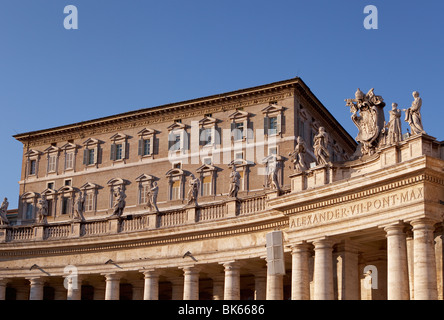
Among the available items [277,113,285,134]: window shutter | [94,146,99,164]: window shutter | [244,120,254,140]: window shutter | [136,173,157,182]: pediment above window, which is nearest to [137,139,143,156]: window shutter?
[136,173,157,182]: pediment above window

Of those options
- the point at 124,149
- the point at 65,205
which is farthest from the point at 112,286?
the point at 65,205

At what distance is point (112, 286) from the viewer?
50.8 meters

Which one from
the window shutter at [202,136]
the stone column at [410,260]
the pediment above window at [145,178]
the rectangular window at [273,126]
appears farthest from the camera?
the pediment above window at [145,178]

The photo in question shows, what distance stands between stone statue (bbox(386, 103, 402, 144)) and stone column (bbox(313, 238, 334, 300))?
6166mm

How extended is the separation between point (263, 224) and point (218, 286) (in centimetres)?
827

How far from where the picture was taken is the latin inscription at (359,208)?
34750 mm

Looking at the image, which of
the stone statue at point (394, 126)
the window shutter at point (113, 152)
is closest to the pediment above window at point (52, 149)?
the window shutter at point (113, 152)

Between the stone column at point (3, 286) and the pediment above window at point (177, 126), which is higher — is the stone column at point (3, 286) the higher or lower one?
the lower one

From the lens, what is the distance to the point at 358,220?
37062 mm

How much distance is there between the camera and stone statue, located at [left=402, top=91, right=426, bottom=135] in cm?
3600

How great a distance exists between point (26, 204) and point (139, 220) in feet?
173

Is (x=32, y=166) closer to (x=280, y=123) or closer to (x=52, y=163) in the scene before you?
(x=52, y=163)

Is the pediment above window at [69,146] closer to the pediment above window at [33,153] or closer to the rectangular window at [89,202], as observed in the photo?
the pediment above window at [33,153]

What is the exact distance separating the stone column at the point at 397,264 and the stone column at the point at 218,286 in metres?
16.9
